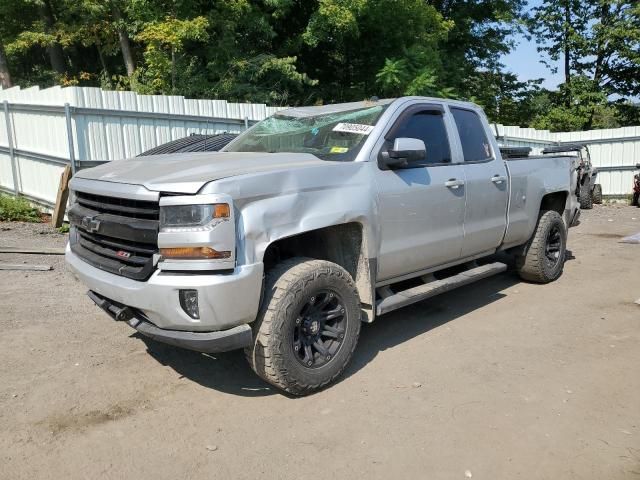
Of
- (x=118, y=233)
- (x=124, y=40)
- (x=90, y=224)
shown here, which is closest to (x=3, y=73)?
(x=124, y=40)

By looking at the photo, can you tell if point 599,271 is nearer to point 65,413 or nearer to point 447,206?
point 447,206

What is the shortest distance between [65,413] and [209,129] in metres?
8.00

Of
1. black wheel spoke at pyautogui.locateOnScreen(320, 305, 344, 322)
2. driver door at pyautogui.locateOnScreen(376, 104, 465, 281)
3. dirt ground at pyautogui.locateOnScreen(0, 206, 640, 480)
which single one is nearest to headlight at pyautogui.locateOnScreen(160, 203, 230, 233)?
black wheel spoke at pyautogui.locateOnScreen(320, 305, 344, 322)

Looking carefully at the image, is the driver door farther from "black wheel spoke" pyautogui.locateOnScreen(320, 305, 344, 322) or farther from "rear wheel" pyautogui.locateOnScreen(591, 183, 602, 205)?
"rear wheel" pyautogui.locateOnScreen(591, 183, 602, 205)

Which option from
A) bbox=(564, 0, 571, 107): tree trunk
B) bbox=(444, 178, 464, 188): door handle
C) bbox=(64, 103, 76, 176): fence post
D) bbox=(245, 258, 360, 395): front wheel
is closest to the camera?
bbox=(245, 258, 360, 395): front wheel

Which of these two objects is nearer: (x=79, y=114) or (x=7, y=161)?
(x=79, y=114)

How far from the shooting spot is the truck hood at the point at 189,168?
3268 millimetres

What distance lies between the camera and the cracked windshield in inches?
Result: 168

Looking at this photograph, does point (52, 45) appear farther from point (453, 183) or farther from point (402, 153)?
point (402, 153)

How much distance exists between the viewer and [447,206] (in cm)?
469

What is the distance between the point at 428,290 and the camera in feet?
15.1

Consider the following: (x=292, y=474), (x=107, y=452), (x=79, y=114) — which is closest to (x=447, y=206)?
(x=292, y=474)

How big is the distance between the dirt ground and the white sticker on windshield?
1.76 metres

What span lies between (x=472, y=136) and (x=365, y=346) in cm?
227
